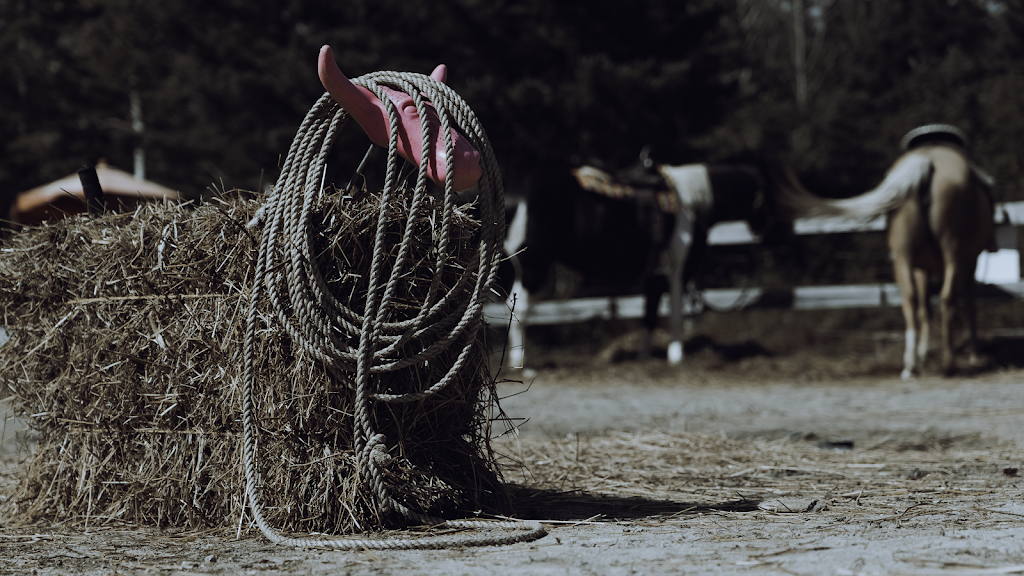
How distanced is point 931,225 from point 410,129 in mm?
6206

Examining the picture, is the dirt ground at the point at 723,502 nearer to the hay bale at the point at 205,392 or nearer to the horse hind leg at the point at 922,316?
the hay bale at the point at 205,392

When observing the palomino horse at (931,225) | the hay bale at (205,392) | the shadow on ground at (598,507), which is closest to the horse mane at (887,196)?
the palomino horse at (931,225)

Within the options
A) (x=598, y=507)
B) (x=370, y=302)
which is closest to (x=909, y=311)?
(x=598, y=507)

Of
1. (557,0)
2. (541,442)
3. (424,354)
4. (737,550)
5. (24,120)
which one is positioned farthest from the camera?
(24,120)

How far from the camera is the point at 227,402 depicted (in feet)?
9.06

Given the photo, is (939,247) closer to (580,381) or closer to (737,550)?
(580,381)

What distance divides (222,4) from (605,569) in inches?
643

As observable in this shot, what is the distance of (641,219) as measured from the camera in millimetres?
8758

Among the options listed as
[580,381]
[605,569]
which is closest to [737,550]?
[605,569]

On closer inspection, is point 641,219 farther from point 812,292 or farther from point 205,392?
point 205,392

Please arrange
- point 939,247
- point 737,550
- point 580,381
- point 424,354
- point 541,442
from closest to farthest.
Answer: point 737,550, point 424,354, point 541,442, point 939,247, point 580,381

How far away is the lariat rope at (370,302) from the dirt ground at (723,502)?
0.24 meters

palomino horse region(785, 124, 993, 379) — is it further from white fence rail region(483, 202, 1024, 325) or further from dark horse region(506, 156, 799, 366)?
dark horse region(506, 156, 799, 366)

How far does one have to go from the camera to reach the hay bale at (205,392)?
8.75 ft
